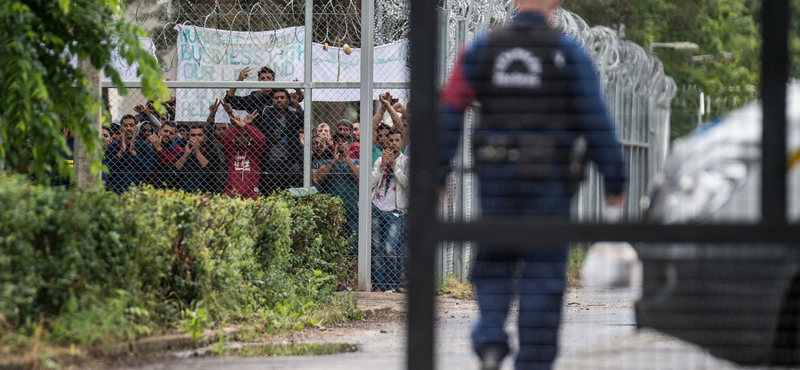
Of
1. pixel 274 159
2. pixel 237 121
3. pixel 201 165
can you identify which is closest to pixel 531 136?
pixel 274 159

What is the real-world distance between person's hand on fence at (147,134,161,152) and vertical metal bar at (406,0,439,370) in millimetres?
7226

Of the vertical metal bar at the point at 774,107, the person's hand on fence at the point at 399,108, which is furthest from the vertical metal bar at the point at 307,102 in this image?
the vertical metal bar at the point at 774,107

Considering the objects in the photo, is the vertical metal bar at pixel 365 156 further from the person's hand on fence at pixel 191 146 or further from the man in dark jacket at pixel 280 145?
the person's hand on fence at pixel 191 146

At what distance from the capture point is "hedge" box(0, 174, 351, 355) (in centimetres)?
455

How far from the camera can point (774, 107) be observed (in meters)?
2.93

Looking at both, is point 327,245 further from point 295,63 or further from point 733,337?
point 733,337

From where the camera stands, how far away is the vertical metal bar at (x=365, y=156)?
905 cm

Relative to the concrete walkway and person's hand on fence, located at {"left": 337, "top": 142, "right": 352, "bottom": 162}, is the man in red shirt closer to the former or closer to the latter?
person's hand on fence, located at {"left": 337, "top": 142, "right": 352, "bottom": 162}

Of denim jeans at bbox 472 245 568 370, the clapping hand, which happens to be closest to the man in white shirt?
the clapping hand

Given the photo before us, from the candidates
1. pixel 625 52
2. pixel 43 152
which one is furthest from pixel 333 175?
pixel 625 52

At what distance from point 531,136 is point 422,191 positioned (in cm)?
52

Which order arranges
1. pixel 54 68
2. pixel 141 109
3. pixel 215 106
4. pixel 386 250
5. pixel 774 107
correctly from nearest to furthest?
pixel 774 107
pixel 54 68
pixel 386 250
pixel 215 106
pixel 141 109

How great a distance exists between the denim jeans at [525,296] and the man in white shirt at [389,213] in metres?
5.68

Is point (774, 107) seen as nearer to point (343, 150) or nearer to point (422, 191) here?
point (422, 191)
